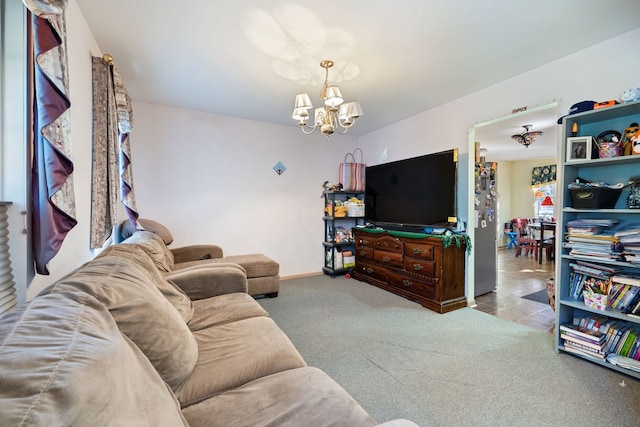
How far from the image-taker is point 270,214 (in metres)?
4.27

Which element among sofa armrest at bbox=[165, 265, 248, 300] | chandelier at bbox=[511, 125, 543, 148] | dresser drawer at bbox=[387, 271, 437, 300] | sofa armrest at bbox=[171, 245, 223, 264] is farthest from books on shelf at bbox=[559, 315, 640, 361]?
sofa armrest at bbox=[171, 245, 223, 264]

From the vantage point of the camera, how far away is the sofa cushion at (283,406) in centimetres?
88

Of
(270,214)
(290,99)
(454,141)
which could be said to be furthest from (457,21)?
(270,214)

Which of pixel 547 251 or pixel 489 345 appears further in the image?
pixel 547 251

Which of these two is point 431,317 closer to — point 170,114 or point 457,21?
point 457,21

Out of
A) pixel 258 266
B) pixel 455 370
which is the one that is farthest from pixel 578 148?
pixel 258 266

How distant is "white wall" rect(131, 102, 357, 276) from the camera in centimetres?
353

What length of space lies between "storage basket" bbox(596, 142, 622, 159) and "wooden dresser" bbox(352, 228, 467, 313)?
1.39 metres

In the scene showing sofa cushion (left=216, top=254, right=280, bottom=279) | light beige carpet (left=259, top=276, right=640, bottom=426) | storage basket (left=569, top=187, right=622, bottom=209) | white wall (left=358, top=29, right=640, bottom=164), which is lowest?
light beige carpet (left=259, top=276, right=640, bottom=426)

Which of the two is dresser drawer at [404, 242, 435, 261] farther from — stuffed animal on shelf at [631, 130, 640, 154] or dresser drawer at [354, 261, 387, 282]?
stuffed animal on shelf at [631, 130, 640, 154]

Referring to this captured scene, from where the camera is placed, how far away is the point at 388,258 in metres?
3.63

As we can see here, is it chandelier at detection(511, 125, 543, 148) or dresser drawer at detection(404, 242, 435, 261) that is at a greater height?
chandelier at detection(511, 125, 543, 148)

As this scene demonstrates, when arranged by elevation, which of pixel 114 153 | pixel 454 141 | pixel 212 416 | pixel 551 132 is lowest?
pixel 212 416

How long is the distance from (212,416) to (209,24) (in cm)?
231
